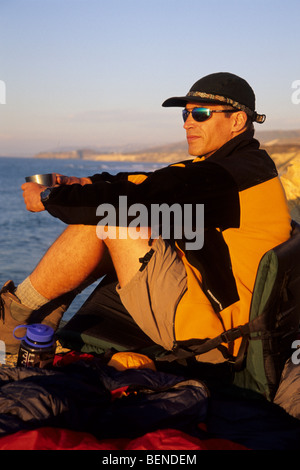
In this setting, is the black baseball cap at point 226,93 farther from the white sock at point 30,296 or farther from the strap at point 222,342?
the white sock at point 30,296

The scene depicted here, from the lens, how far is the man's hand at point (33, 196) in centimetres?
325

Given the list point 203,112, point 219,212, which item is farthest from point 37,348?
point 203,112

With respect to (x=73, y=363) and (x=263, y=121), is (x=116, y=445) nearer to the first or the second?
(x=73, y=363)

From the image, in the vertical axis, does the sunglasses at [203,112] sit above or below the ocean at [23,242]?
above

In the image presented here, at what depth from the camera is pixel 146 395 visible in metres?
2.71

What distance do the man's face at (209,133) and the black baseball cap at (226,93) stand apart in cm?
6

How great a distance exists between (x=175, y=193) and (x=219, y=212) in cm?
28

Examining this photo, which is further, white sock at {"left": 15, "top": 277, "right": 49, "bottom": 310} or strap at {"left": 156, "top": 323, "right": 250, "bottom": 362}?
white sock at {"left": 15, "top": 277, "right": 49, "bottom": 310}

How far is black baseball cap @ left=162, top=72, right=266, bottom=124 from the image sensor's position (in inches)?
132

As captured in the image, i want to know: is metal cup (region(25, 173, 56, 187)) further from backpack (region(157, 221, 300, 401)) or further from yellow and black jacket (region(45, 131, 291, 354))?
backpack (region(157, 221, 300, 401))

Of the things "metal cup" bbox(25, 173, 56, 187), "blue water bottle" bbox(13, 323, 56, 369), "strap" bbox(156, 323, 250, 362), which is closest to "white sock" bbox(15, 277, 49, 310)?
"blue water bottle" bbox(13, 323, 56, 369)

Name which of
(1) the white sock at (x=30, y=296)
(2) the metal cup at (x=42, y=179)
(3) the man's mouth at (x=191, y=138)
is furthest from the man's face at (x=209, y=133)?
(1) the white sock at (x=30, y=296)

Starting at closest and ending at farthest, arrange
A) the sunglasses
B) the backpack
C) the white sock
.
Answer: the backpack < the sunglasses < the white sock

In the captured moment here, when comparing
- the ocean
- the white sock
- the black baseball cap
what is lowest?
the ocean
